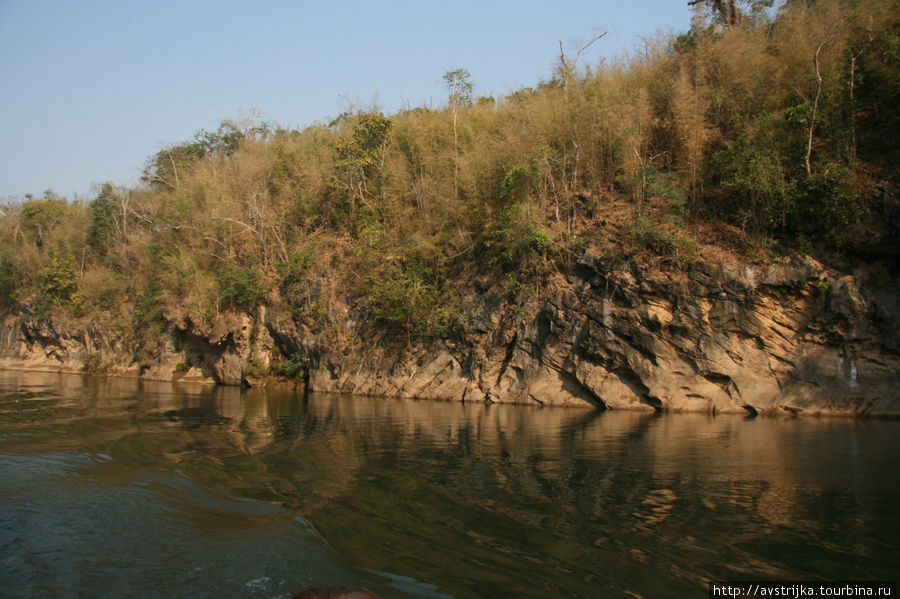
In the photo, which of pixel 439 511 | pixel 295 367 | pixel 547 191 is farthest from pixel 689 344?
pixel 295 367

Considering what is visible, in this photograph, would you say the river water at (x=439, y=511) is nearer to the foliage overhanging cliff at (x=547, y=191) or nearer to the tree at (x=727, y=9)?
the foliage overhanging cliff at (x=547, y=191)

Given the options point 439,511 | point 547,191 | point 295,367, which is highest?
point 547,191

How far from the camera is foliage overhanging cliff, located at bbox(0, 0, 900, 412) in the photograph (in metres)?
18.5

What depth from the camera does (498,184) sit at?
2564 centimetres

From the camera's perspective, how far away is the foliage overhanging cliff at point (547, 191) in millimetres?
18547

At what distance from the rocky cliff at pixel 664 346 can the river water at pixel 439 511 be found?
4059 millimetres

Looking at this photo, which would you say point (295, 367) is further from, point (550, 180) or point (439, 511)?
point (439, 511)

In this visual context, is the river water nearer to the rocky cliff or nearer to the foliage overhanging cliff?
the rocky cliff

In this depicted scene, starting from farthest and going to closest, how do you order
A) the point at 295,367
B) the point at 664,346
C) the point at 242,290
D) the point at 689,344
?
the point at 242,290 < the point at 295,367 < the point at 664,346 < the point at 689,344

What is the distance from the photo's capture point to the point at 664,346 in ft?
62.5

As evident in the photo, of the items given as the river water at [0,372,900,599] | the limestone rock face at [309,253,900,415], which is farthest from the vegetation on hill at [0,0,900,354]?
the river water at [0,372,900,599]

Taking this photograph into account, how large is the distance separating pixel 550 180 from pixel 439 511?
1865 cm

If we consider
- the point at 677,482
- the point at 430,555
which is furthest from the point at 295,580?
the point at 677,482

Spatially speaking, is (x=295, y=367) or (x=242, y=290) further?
(x=242, y=290)
